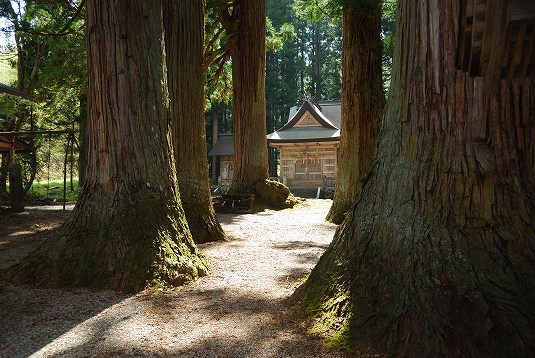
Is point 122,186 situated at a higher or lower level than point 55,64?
lower

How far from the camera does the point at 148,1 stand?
191 inches

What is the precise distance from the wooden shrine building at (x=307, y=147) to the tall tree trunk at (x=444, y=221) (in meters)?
24.9

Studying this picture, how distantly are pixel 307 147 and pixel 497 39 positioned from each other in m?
27.2

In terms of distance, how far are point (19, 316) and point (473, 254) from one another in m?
3.36

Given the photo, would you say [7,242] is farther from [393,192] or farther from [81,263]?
[393,192]

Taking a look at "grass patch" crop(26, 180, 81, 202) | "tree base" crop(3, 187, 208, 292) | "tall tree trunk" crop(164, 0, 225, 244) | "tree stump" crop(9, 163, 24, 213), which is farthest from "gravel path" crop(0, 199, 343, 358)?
"grass patch" crop(26, 180, 81, 202)

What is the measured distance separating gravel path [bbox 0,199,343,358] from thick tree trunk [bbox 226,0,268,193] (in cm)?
943

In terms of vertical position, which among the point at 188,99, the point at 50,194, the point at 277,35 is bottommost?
the point at 50,194

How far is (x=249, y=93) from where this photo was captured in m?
14.4

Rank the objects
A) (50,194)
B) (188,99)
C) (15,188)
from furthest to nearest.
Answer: (50,194) < (15,188) < (188,99)

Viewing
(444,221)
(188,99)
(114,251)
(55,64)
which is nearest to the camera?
(444,221)

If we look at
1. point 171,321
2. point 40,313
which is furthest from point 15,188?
point 171,321

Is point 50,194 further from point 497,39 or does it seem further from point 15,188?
point 497,39

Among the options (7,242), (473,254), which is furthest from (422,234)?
(7,242)
